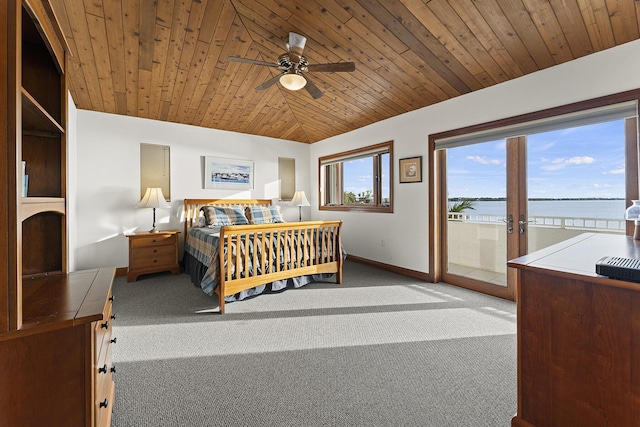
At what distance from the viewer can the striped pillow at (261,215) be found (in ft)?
15.9

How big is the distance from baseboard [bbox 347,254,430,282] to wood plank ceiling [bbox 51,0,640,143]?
2405mm

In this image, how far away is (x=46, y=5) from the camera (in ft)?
4.14

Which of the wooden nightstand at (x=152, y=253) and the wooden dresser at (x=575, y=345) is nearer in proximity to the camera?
the wooden dresser at (x=575, y=345)

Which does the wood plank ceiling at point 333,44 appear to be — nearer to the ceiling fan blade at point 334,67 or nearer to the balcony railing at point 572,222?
the ceiling fan blade at point 334,67

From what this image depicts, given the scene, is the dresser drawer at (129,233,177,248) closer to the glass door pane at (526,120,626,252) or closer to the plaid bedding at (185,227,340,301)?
the plaid bedding at (185,227,340,301)

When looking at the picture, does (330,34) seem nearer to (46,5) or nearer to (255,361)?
(46,5)

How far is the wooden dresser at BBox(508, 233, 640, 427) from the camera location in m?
1.02

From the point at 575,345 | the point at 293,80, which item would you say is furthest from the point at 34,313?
the point at 293,80

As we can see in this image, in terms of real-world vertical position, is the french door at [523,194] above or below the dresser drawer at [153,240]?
above

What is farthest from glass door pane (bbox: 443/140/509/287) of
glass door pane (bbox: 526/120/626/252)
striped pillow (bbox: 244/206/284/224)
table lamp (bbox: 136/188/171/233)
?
table lamp (bbox: 136/188/171/233)

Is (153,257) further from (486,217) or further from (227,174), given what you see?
(486,217)

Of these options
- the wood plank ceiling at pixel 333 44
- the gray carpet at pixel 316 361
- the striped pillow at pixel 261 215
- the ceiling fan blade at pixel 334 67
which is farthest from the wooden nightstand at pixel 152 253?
the ceiling fan blade at pixel 334 67

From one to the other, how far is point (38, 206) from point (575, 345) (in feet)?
7.44

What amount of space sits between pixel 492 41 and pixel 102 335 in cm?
366
